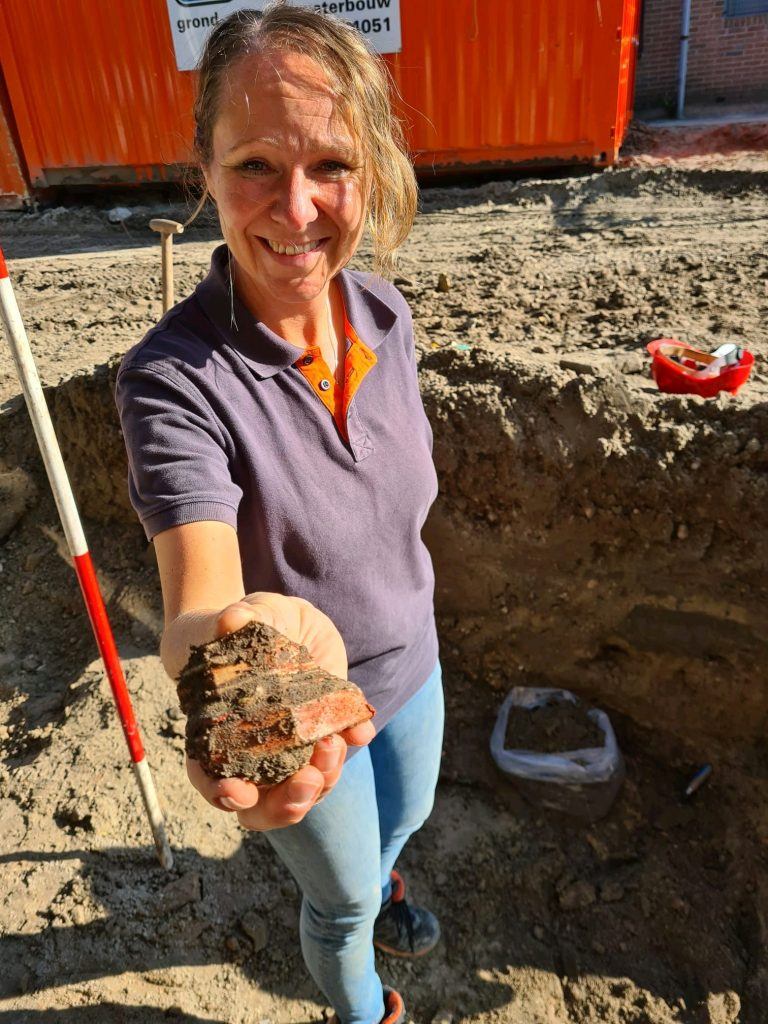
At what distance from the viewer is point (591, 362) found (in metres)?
3.21

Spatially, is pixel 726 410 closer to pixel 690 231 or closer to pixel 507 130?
pixel 690 231

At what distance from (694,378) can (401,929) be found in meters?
2.38

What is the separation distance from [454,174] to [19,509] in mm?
6548

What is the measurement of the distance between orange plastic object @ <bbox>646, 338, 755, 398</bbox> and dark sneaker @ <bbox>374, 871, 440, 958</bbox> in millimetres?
2186

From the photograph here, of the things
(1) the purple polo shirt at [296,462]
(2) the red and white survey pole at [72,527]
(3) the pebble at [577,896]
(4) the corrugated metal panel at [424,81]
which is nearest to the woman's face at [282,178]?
(1) the purple polo shirt at [296,462]

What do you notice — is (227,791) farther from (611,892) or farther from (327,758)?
(611,892)

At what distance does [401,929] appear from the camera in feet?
8.11

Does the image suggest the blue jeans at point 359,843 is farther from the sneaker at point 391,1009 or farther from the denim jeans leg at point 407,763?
the sneaker at point 391,1009

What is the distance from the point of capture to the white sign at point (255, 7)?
721cm

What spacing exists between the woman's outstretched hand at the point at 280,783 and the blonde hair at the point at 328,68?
87 cm

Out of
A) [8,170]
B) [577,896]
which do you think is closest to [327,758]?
[577,896]

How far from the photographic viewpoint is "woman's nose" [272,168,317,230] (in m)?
1.28

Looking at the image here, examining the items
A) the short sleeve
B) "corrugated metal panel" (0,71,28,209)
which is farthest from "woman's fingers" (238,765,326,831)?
"corrugated metal panel" (0,71,28,209)

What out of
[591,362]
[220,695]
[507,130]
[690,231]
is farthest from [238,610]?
[507,130]
